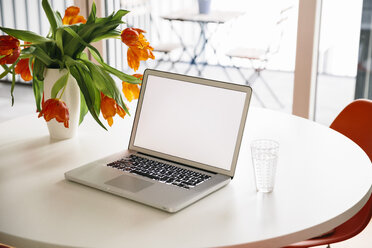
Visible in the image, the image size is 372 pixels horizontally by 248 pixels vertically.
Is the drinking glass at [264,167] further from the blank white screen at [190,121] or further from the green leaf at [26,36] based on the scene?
the green leaf at [26,36]

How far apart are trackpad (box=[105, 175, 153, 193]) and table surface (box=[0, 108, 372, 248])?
50 millimetres

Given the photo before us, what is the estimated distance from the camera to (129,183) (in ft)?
5.67

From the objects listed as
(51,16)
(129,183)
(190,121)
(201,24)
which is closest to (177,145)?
(190,121)

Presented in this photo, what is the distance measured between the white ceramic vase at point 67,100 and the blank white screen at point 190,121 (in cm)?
29

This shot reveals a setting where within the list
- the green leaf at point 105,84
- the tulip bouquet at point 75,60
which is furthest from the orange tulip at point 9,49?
the green leaf at point 105,84

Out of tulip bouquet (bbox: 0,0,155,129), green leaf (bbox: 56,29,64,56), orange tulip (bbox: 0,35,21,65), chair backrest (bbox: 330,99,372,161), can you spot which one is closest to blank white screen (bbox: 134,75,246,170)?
tulip bouquet (bbox: 0,0,155,129)

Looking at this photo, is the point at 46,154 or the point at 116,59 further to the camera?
the point at 116,59

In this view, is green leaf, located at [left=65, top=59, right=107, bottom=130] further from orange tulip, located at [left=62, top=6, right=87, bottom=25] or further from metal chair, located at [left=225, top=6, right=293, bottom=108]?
metal chair, located at [left=225, top=6, right=293, bottom=108]

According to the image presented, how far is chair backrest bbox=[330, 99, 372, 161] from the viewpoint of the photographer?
7.81 ft

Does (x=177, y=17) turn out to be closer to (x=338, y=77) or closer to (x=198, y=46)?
(x=198, y=46)

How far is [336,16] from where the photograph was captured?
3693 millimetres

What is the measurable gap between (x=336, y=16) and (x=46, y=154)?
7.71 ft

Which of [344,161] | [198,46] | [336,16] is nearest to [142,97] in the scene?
[344,161]

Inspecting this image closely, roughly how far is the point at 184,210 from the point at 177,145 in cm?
36
